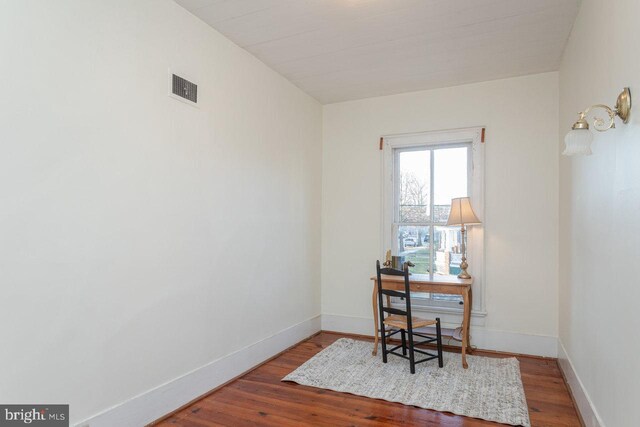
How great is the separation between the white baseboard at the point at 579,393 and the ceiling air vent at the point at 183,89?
315 centimetres

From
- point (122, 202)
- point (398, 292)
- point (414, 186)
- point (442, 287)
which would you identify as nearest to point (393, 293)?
point (398, 292)

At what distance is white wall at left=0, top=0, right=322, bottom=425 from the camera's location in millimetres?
1792

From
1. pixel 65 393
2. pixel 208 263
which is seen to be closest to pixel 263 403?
pixel 208 263

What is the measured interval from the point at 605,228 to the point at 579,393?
1.29 m

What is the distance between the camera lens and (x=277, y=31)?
3037 mm

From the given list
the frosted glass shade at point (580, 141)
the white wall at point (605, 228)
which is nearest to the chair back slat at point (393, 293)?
the white wall at point (605, 228)

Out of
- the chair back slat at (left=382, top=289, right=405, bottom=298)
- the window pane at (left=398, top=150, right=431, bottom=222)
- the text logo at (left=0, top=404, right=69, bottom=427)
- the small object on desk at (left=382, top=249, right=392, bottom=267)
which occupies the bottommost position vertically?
the text logo at (left=0, top=404, right=69, bottom=427)

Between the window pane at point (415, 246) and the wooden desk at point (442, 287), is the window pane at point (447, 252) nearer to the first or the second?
the window pane at point (415, 246)

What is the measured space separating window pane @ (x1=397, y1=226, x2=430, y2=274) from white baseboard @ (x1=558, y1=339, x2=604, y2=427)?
4.82ft

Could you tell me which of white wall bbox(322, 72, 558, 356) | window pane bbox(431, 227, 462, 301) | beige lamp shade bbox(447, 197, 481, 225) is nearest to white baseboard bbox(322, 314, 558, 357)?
white wall bbox(322, 72, 558, 356)

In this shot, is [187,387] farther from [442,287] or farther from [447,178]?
[447,178]

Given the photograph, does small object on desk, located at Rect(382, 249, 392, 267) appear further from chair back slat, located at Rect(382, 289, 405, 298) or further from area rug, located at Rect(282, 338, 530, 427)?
area rug, located at Rect(282, 338, 530, 427)

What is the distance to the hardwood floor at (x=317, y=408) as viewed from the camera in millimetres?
2471

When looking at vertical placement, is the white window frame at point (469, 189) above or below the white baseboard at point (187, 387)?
above
